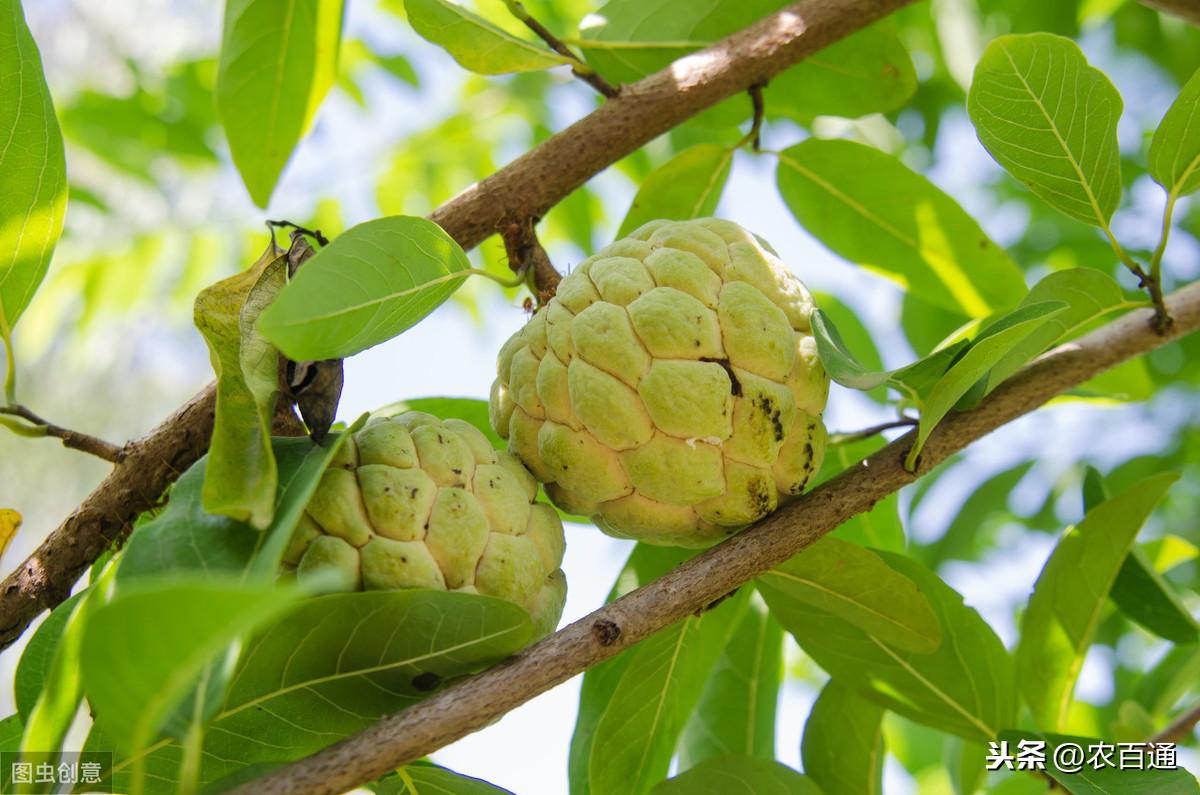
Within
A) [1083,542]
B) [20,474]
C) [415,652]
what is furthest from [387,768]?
[20,474]

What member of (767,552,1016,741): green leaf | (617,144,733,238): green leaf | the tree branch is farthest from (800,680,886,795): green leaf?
(617,144,733,238): green leaf

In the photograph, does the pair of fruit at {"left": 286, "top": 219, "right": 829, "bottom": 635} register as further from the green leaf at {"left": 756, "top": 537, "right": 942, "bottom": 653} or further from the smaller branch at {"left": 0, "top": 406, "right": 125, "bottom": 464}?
the smaller branch at {"left": 0, "top": 406, "right": 125, "bottom": 464}

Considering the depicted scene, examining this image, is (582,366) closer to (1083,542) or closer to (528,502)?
(528,502)

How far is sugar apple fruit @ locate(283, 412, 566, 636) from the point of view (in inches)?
55.0

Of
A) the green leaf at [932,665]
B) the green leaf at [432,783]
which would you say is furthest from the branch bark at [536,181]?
the green leaf at [932,665]

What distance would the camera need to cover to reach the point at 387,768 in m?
1.26

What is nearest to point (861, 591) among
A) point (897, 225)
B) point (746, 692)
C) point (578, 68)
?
point (746, 692)

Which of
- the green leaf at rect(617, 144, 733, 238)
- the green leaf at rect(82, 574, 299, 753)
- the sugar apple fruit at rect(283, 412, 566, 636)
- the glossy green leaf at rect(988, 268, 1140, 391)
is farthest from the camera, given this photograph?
the green leaf at rect(617, 144, 733, 238)

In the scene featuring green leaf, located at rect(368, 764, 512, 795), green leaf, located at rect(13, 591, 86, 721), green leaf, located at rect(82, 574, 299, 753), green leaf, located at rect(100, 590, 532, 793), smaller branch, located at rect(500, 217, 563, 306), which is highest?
smaller branch, located at rect(500, 217, 563, 306)

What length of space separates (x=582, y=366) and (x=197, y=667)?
2.45 feet

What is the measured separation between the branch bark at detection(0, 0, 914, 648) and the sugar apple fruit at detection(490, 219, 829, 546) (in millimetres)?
364

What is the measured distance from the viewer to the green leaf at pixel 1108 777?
1.64 metres

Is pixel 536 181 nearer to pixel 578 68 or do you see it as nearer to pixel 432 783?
pixel 578 68

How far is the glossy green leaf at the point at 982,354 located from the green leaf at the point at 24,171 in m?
1.45
